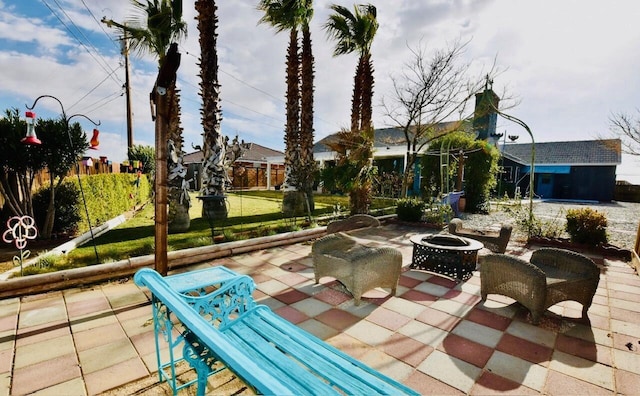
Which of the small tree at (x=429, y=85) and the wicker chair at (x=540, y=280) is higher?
the small tree at (x=429, y=85)

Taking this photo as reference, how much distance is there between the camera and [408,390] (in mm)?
1634

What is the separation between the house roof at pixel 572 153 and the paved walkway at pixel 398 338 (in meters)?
22.0

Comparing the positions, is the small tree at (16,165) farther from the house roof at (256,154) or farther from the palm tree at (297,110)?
the house roof at (256,154)

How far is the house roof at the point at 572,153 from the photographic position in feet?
67.9

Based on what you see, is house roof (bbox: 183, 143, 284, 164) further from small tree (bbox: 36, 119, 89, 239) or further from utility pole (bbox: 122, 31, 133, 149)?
small tree (bbox: 36, 119, 89, 239)

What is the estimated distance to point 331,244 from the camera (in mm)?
4285

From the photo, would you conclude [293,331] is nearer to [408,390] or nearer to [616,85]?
[408,390]

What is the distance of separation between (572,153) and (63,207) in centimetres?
3141

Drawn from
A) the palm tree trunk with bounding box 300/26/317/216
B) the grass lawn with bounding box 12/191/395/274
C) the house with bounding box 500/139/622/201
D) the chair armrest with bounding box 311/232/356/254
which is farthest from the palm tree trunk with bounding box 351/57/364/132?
the house with bounding box 500/139/622/201

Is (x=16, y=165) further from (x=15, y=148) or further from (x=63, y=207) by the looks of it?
(x=63, y=207)

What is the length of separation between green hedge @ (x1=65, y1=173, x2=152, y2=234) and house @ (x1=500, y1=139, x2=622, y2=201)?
22.2 meters

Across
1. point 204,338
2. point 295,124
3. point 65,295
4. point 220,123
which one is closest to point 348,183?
point 295,124

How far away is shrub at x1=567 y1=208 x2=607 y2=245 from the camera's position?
6336 millimetres

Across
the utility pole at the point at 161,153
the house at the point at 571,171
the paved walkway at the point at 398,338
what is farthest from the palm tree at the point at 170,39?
the house at the point at 571,171
